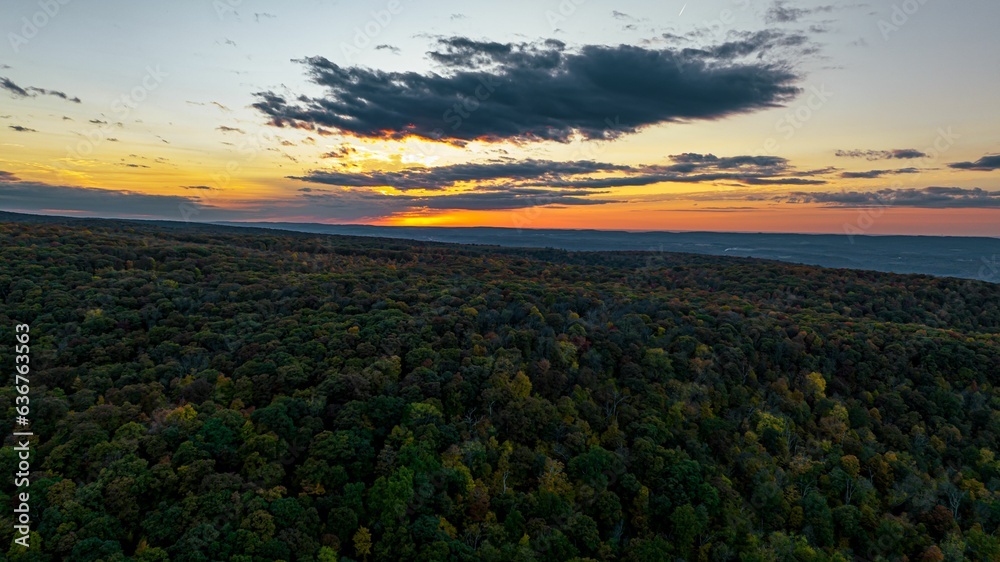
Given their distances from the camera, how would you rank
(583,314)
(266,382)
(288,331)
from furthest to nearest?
(583,314)
(288,331)
(266,382)

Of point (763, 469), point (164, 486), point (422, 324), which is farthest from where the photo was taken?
point (422, 324)

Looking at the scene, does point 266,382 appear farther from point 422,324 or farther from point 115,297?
point 115,297

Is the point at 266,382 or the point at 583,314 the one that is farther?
the point at 583,314

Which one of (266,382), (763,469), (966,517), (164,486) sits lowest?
(966,517)

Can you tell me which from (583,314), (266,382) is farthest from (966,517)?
(266,382)

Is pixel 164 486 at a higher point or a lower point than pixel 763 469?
higher

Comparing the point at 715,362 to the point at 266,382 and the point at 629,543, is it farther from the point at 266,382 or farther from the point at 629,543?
the point at 266,382
